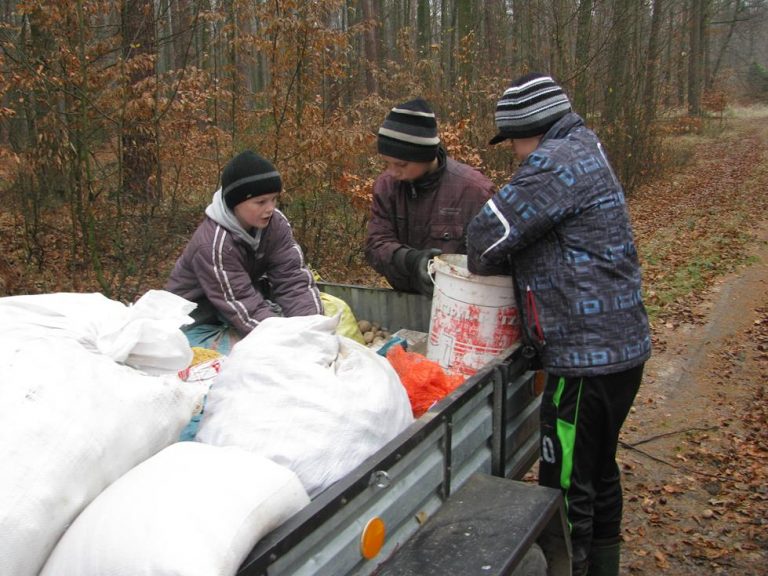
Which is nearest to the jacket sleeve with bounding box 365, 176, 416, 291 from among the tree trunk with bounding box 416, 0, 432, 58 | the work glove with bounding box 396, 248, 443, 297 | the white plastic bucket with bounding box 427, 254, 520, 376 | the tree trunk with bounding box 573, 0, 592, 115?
the work glove with bounding box 396, 248, 443, 297

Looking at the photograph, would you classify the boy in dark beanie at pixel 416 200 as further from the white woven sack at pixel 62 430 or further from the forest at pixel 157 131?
the forest at pixel 157 131

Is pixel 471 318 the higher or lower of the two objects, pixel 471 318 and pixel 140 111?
the lower

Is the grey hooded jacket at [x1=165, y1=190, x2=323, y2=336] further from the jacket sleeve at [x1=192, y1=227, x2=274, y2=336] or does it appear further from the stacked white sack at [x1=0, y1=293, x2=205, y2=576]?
the stacked white sack at [x1=0, y1=293, x2=205, y2=576]

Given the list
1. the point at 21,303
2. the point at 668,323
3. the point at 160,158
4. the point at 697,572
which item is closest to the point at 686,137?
the point at 668,323

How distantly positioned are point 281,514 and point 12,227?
27.5 feet

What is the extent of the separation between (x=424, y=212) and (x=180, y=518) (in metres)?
2.73

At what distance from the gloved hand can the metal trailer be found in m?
0.96

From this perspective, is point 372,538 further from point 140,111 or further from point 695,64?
point 695,64

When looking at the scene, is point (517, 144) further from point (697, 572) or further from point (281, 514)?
point (697, 572)

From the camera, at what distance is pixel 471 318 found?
2955 millimetres

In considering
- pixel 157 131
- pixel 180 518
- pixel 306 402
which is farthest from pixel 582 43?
pixel 180 518

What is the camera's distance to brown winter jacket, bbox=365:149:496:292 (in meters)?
3.84

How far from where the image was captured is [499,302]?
2.90 meters

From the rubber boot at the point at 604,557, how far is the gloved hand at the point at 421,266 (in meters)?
1.48
